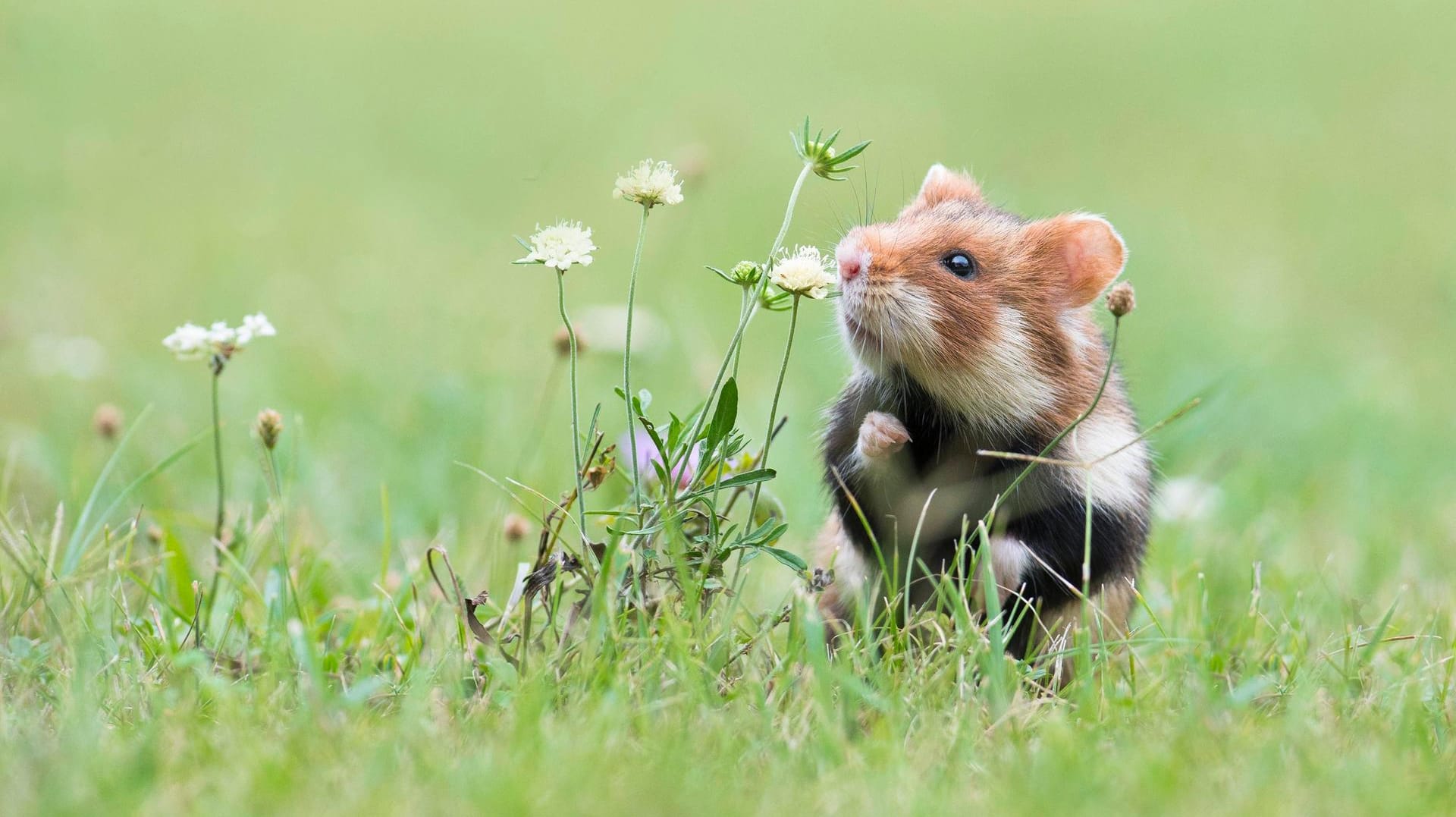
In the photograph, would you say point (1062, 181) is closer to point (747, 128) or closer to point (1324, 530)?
point (747, 128)

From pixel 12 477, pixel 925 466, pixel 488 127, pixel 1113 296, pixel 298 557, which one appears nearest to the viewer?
pixel 1113 296

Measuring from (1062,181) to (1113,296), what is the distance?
762cm

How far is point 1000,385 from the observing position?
10.8ft

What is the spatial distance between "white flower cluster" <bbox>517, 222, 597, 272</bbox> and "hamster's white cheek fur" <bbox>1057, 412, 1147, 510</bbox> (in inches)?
47.9

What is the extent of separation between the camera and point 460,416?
17.2ft

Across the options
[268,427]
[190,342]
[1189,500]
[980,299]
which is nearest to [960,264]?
[980,299]

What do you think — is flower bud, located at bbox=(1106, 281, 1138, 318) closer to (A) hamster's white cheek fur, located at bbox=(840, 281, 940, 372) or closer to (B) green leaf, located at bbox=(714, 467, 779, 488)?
(A) hamster's white cheek fur, located at bbox=(840, 281, 940, 372)

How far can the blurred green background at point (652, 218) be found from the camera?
16.5 ft

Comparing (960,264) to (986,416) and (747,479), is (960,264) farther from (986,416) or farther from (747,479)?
(747,479)

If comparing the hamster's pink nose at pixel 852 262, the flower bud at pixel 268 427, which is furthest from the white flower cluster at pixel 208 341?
the hamster's pink nose at pixel 852 262

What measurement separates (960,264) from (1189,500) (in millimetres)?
1965

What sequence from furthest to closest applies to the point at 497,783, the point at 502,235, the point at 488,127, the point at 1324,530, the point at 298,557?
the point at 488,127 → the point at 502,235 → the point at 1324,530 → the point at 298,557 → the point at 497,783

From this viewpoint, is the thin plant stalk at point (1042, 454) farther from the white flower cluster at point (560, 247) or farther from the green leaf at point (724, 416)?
the white flower cluster at point (560, 247)

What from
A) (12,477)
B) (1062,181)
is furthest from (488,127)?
(12,477)
